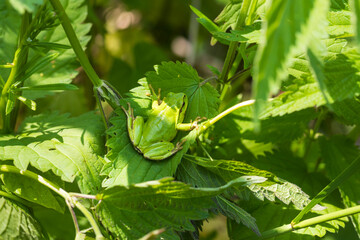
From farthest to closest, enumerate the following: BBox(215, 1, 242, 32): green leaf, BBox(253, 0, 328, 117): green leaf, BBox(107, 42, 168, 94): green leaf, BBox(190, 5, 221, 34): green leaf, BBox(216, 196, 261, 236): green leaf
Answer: BBox(107, 42, 168, 94): green leaf
BBox(215, 1, 242, 32): green leaf
BBox(190, 5, 221, 34): green leaf
BBox(216, 196, 261, 236): green leaf
BBox(253, 0, 328, 117): green leaf

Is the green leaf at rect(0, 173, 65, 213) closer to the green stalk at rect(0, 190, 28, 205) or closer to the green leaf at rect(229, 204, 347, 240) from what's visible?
the green stalk at rect(0, 190, 28, 205)

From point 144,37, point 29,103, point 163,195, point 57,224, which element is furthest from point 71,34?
point 144,37

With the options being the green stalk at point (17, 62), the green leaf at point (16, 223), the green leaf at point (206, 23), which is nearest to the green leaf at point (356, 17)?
the green leaf at point (206, 23)

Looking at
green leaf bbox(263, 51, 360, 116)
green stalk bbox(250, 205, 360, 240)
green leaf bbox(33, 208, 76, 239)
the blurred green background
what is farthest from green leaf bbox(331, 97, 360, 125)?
the blurred green background

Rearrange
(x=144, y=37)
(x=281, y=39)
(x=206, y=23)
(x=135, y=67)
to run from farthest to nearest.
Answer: (x=144, y=37), (x=135, y=67), (x=206, y=23), (x=281, y=39)

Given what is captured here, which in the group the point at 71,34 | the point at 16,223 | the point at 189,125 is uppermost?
the point at 71,34

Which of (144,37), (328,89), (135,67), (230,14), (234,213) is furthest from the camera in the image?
(144,37)

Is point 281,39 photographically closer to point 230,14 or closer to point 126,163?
point 126,163
